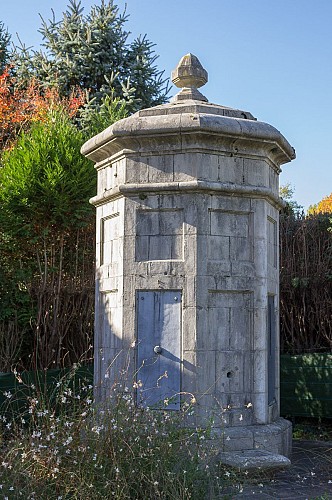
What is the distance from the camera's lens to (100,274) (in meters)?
8.04

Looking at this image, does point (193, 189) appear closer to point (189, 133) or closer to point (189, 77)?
point (189, 133)

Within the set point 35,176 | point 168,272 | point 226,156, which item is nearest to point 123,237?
point 168,272

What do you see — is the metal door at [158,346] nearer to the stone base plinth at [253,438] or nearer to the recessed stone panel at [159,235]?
the recessed stone panel at [159,235]

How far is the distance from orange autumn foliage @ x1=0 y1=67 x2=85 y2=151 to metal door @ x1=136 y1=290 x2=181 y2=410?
9.99 meters

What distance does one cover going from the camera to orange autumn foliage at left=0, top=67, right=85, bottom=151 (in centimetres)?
1642

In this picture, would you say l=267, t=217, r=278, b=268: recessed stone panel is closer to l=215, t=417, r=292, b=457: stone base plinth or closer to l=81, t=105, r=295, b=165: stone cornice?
l=81, t=105, r=295, b=165: stone cornice

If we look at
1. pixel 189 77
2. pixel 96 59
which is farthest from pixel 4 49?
pixel 189 77

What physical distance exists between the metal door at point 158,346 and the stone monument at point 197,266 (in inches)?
0.4

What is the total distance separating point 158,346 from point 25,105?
1122 centimetres

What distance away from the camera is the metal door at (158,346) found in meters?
6.99

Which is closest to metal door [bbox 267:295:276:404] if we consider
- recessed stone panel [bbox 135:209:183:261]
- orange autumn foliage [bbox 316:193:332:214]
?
recessed stone panel [bbox 135:209:183:261]

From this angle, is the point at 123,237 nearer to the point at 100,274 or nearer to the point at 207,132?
the point at 100,274

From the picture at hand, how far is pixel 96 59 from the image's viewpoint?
17484 mm

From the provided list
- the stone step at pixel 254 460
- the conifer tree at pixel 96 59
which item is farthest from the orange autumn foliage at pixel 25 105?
the stone step at pixel 254 460
